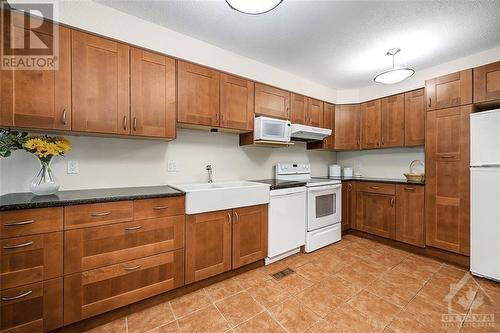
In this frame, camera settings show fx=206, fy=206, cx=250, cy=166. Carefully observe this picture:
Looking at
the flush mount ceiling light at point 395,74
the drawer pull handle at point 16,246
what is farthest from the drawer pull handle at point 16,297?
the flush mount ceiling light at point 395,74

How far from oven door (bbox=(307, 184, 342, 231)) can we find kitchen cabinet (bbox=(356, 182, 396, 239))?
0.42 metres

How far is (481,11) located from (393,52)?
0.73 metres

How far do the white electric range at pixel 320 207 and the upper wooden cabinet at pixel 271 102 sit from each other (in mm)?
783

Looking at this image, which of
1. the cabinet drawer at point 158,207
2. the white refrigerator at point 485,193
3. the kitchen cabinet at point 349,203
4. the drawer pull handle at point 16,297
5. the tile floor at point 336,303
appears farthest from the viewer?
the kitchen cabinet at point 349,203

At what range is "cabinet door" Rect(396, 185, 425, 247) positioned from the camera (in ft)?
8.86

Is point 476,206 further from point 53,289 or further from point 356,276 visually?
point 53,289

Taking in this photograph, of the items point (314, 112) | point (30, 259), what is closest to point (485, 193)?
point (314, 112)

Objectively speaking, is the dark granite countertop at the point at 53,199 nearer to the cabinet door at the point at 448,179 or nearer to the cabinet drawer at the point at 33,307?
the cabinet drawer at the point at 33,307

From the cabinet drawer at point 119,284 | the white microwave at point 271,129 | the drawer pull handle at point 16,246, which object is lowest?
the cabinet drawer at point 119,284

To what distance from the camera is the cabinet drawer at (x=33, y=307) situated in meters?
1.25

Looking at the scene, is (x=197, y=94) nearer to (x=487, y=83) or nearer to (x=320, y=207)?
(x=320, y=207)

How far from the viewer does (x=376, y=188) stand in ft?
10.3

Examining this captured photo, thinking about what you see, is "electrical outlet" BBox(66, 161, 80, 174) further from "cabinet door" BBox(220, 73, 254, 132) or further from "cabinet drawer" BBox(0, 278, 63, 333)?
"cabinet door" BBox(220, 73, 254, 132)

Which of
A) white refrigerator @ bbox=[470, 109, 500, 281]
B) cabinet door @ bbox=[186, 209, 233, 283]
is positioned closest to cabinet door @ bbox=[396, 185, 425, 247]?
white refrigerator @ bbox=[470, 109, 500, 281]
